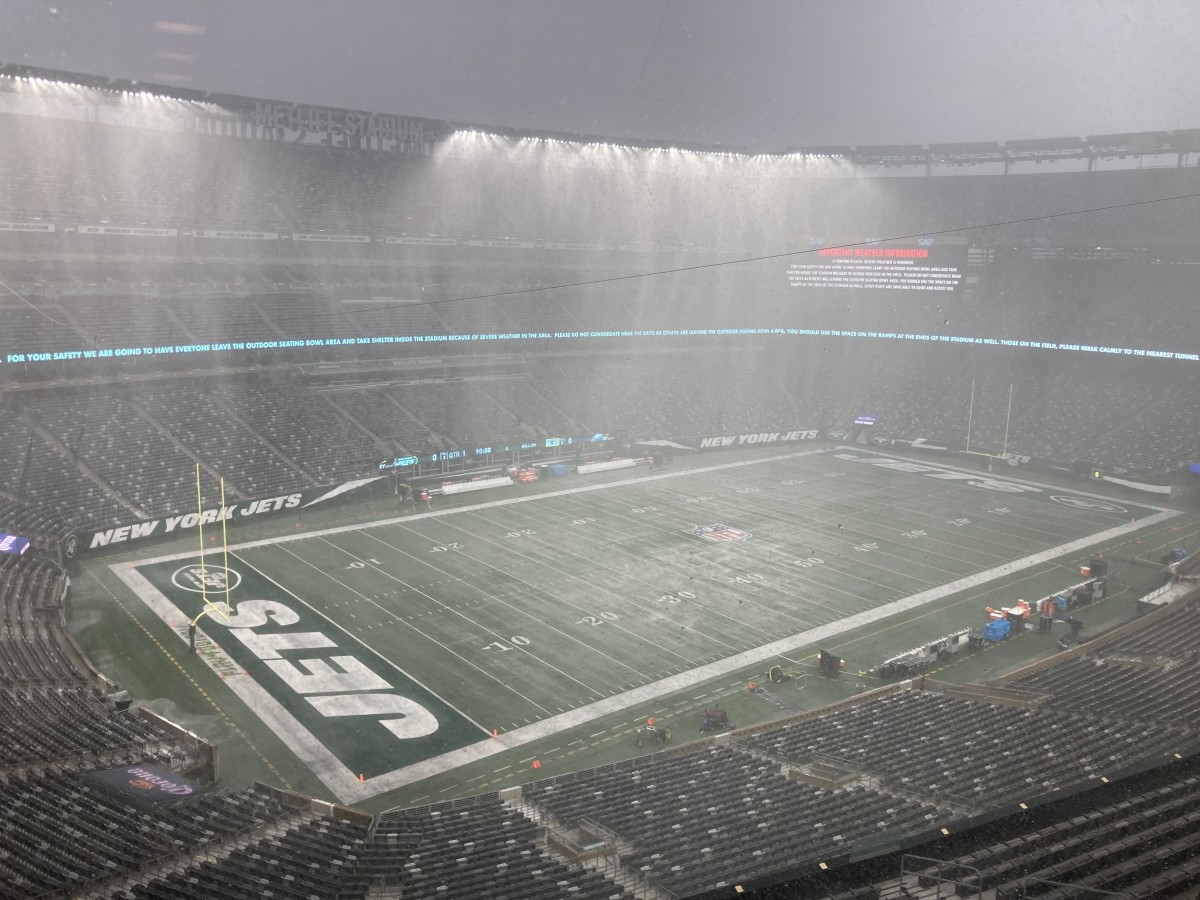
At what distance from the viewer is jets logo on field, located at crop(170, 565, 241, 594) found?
27.4 metres

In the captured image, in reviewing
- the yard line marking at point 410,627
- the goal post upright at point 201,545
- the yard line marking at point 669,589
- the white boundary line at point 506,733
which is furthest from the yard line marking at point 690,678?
the goal post upright at point 201,545

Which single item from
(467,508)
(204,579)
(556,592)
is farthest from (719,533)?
(204,579)

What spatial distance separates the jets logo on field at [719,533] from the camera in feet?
111

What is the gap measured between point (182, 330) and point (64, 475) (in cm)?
1227

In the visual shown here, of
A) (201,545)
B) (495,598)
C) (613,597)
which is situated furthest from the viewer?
(201,545)

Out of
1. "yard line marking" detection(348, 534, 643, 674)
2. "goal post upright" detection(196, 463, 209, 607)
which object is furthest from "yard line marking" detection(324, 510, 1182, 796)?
"goal post upright" detection(196, 463, 209, 607)

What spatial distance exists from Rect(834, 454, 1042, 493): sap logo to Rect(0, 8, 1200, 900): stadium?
245mm

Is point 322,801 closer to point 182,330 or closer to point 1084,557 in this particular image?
point 1084,557

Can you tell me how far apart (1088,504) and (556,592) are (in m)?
24.1

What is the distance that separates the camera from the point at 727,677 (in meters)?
22.8

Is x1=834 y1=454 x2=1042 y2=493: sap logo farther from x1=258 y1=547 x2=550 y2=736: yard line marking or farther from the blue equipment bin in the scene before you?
x1=258 y1=547 x2=550 y2=736: yard line marking

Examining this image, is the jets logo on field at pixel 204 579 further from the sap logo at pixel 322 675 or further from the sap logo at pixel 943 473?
the sap logo at pixel 943 473

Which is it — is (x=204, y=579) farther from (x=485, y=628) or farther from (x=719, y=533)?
(x=719, y=533)

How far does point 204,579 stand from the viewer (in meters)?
28.0
